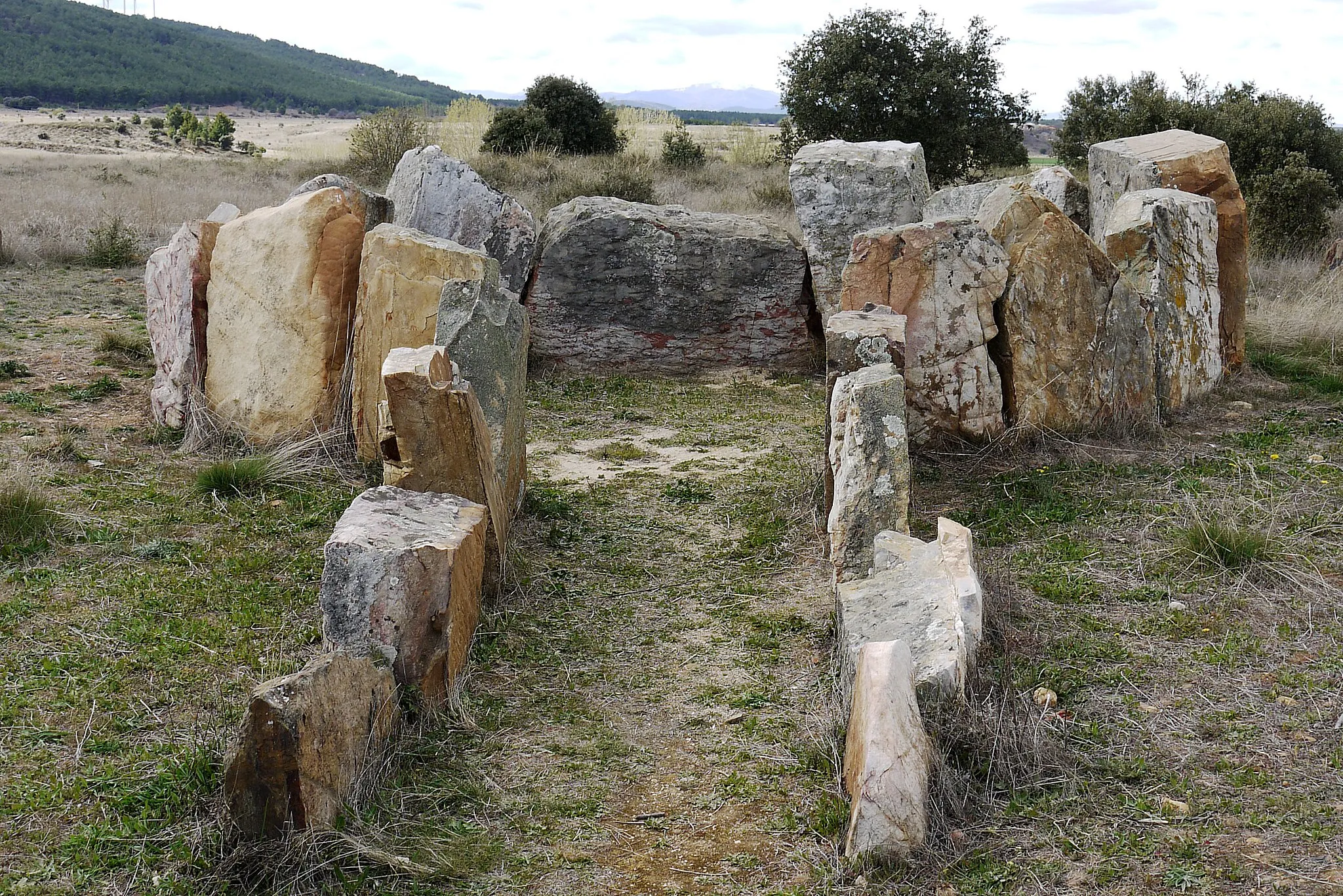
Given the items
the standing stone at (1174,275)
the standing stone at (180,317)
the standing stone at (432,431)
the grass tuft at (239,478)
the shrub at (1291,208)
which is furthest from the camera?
the shrub at (1291,208)

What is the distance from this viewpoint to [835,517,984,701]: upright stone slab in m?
3.82

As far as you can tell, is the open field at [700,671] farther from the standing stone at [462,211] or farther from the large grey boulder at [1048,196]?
the large grey boulder at [1048,196]

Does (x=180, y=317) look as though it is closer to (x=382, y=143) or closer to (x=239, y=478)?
(x=239, y=478)

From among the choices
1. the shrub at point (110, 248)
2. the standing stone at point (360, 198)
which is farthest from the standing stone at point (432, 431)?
the shrub at point (110, 248)

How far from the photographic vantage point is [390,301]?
6652 mm

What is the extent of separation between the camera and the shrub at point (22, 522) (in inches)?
207

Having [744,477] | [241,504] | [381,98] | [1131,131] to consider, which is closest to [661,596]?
[744,477]

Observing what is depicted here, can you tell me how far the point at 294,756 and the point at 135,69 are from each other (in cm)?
7735

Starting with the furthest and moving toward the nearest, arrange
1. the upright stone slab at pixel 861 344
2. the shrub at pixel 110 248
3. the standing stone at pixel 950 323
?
the shrub at pixel 110 248 < the standing stone at pixel 950 323 < the upright stone slab at pixel 861 344

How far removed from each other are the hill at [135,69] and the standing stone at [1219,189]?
6282 centimetres

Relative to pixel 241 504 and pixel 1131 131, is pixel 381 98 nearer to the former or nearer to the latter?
pixel 1131 131

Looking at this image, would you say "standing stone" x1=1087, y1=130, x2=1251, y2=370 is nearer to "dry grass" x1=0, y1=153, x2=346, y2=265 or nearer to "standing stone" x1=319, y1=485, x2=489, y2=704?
"standing stone" x1=319, y1=485, x2=489, y2=704

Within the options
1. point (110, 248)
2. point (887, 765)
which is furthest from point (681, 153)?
point (887, 765)

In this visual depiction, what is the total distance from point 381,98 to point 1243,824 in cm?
10166
